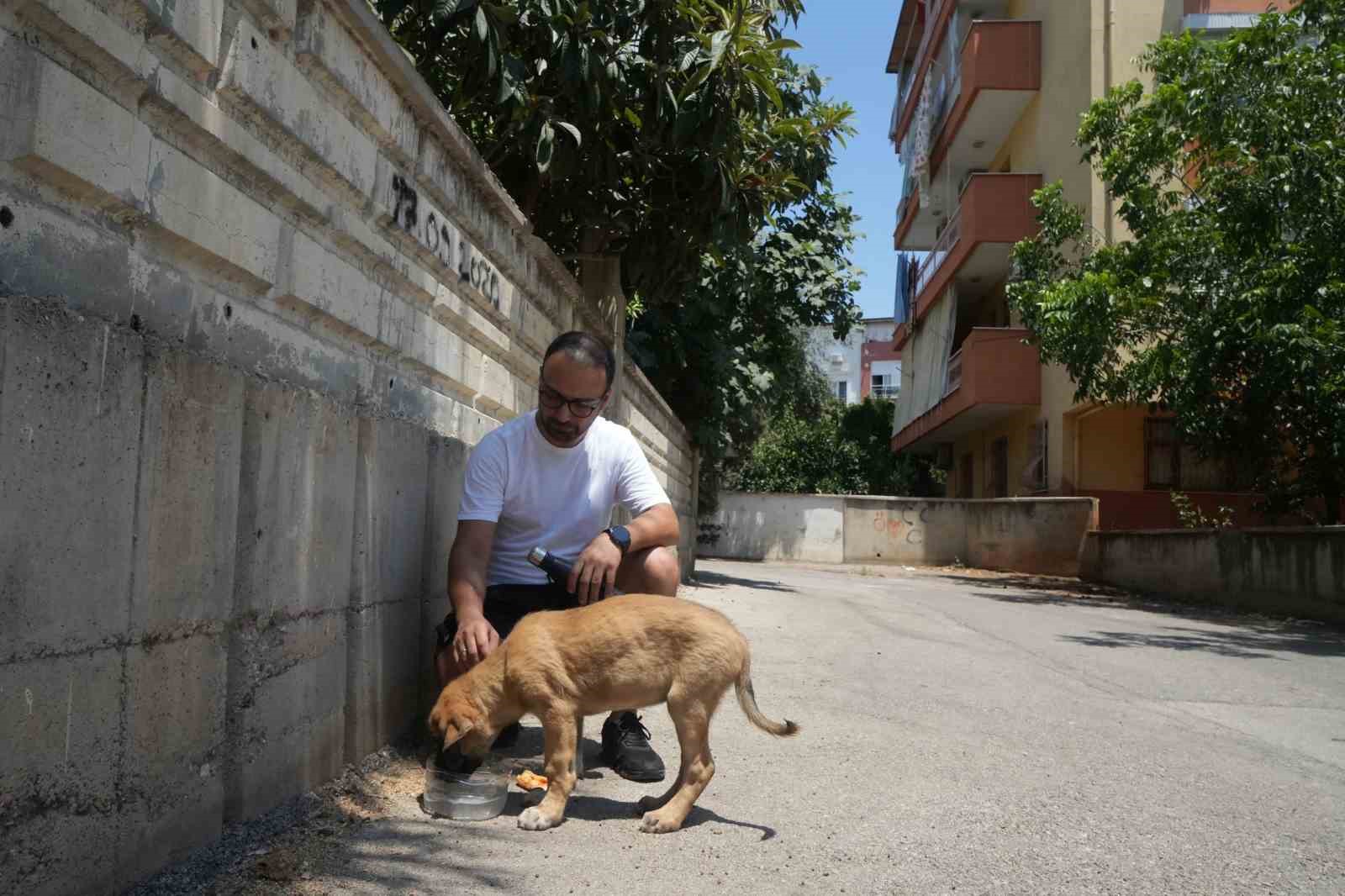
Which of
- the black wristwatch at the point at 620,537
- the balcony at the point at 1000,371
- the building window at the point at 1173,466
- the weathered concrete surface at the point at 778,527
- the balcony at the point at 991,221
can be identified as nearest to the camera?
the black wristwatch at the point at 620,537

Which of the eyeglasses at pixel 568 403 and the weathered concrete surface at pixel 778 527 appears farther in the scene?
the weathered concrete surface at pixel 778 527

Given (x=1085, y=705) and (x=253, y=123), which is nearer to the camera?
(x=253, y=123)

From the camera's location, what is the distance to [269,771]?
3.00m

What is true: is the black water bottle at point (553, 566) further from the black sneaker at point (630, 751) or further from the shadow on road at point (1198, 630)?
the shadow on road at point (1198, 630)

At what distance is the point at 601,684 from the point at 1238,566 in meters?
13.7

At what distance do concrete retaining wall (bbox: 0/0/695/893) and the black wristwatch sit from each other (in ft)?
2.58

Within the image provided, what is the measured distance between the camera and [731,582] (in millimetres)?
→ 17891

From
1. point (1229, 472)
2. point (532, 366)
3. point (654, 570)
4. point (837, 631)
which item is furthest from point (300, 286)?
point (1229, 472)

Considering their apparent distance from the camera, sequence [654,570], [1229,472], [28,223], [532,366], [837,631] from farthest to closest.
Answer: [1229,472]
[837,631]
[532,366]
[654,570]
[28,223]

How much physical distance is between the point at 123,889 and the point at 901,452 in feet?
120

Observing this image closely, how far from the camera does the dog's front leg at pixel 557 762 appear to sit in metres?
3.41

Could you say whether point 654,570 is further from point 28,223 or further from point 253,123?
point 28,223

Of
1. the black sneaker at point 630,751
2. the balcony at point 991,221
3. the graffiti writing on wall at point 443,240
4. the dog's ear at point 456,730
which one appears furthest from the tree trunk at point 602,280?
the balcony at point 991,221

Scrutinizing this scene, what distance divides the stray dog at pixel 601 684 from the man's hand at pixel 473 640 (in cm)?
8
